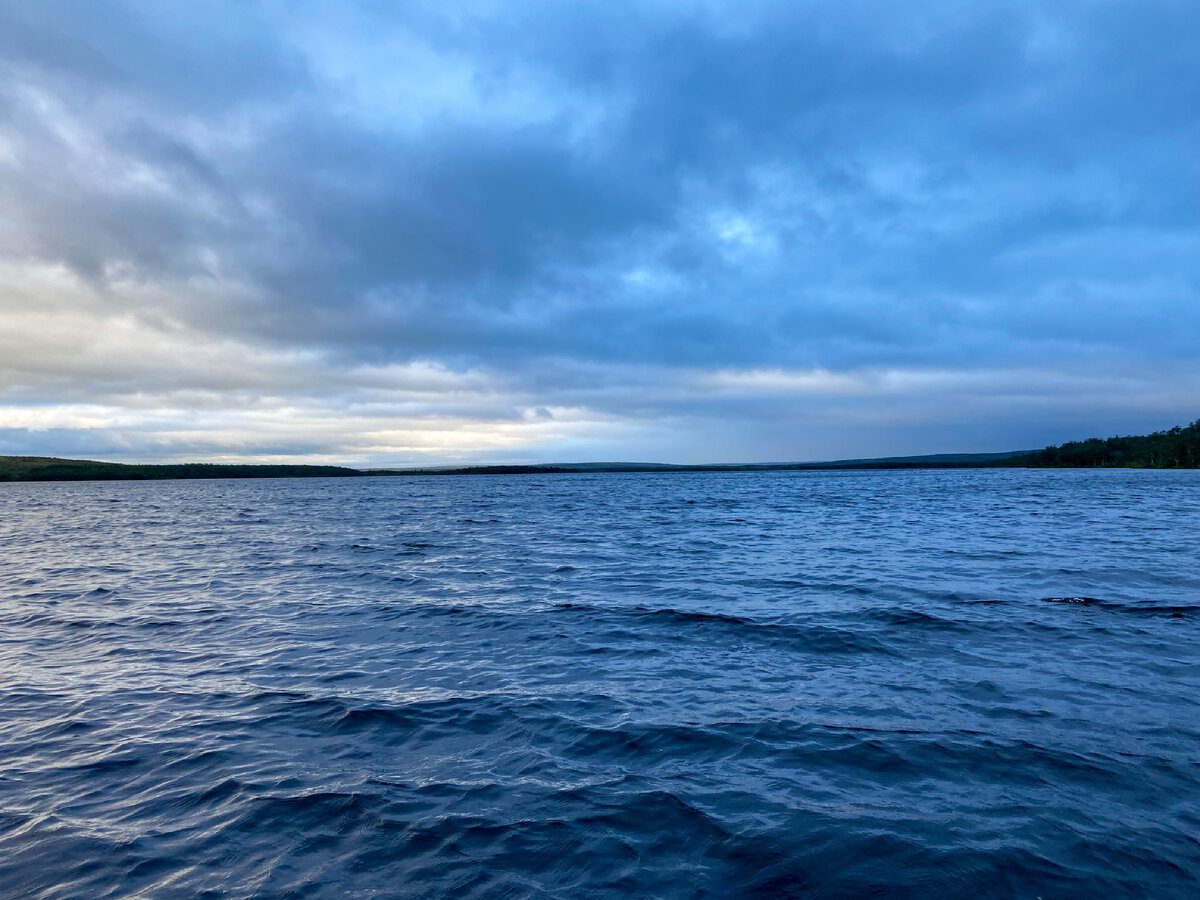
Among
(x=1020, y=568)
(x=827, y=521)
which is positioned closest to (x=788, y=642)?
(x=1020, y=568)

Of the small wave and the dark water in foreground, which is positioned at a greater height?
the small wave

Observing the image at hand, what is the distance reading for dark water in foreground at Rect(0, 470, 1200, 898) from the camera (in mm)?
6621

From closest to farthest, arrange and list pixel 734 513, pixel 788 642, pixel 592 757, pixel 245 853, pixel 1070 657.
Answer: pixel 245 853, pixel 592 757, pixel 1070 657, pixel 788 642, pixel 734 513

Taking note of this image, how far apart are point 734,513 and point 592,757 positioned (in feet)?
177

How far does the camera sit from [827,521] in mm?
50031

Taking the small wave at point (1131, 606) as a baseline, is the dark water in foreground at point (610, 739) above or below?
below

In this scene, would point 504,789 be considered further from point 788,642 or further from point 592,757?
point 788,642

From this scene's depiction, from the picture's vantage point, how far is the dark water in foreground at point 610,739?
21.7 ft

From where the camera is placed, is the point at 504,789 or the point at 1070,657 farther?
the point at 1070,657

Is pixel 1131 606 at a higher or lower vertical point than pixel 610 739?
higher

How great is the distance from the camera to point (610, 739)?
9688mm

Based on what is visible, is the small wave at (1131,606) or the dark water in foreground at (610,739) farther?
the small wave at (1131,606)

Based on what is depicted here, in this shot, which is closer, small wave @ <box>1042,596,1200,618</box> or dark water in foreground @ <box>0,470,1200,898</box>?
dark water in foreground @ <box>0,470,1200,898</box>

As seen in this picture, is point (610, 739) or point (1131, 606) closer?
point (610, 739)
